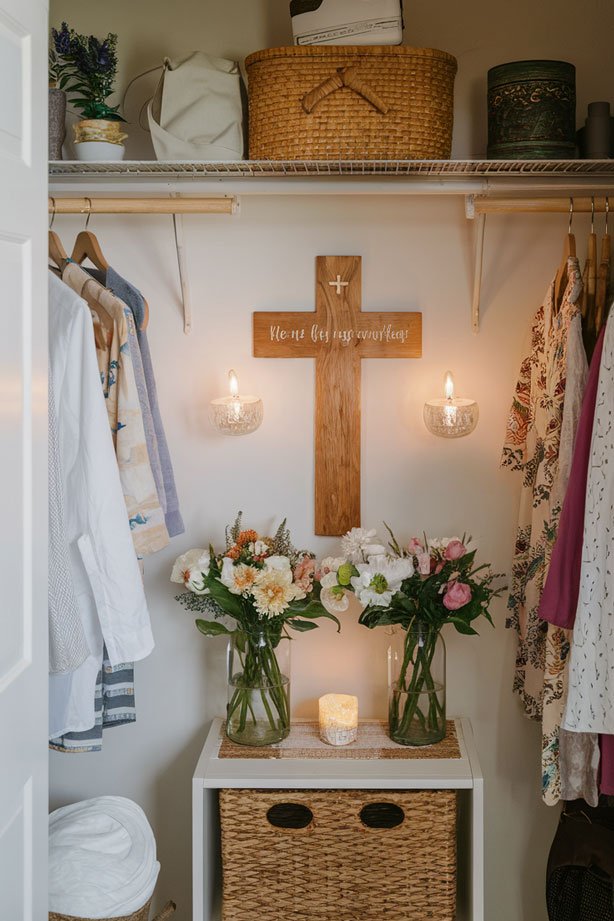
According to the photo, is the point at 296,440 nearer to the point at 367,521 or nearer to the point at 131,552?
the point at 367,521

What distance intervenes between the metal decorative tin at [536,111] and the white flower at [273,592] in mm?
1047

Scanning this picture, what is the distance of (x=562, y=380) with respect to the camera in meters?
2.06

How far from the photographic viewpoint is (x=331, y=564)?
2.21 metres

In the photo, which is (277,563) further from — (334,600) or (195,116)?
(195,116)

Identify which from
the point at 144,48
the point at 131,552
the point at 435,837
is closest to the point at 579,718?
the point at 435,837

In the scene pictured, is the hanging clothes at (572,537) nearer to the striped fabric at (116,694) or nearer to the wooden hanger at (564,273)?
the wooden hanger at (564,273)

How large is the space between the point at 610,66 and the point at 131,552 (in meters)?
1.66

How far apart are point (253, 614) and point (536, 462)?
2.47 ft

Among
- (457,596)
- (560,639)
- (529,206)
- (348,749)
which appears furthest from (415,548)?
(529,206)

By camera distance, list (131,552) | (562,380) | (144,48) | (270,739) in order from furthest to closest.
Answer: (144,48) < (270,739) < (562,380) < (131,552)

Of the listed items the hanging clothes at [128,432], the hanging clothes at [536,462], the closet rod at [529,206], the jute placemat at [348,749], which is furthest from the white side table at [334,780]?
the closet rod at [529,206]

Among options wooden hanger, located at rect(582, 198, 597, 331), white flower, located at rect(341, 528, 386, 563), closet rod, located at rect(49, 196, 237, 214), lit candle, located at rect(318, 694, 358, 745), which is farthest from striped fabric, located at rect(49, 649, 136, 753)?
wooden hanger, located at rect(582, 198, 597, 331)

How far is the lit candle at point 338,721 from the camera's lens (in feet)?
7.33

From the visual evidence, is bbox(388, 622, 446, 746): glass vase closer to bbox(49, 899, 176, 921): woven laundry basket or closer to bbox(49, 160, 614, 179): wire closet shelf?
bbox(49, 899, 176, 921): woven laundry basket
